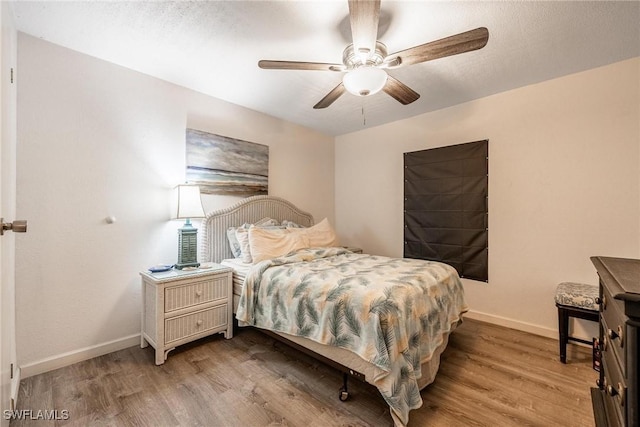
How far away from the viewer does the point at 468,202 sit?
10.3ft

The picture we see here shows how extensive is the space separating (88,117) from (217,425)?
2.48 m

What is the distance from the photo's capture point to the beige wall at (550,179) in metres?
2.33

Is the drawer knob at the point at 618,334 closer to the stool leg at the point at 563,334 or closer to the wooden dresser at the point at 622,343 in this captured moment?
the wooden dresser at the point at 622,343

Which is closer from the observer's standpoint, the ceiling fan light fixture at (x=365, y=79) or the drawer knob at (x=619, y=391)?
the drawer knob at (x=619, y=391)

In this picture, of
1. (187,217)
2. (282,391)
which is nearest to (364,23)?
(187,217)

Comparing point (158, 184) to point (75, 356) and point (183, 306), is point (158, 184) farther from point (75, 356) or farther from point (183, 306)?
point (75, 356)

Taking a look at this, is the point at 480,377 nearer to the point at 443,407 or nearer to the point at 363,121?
the point at 443,407

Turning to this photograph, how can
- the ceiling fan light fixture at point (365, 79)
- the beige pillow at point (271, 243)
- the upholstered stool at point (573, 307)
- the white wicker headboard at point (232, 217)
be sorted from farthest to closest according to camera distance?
the white wicker headboard at point (232, 217) → the beige pillow at point (271, 243) → the upholstered stool at point (573, 307) → the ceiling fan light fixture at point (365, 79)

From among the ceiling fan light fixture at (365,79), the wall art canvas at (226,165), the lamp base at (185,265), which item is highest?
the ceiling fan light fixture at (365,79)

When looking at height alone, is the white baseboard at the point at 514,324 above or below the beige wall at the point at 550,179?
below

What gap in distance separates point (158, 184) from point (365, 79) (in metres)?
2.13

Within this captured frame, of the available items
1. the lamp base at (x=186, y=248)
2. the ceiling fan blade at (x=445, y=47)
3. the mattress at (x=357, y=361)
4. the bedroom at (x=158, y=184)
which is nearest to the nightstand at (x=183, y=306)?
the lamp base at (x=186, y=248)

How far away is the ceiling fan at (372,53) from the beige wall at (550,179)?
Answer: 5.40 feet

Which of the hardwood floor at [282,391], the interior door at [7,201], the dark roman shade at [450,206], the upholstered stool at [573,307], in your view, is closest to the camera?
the interior door at [7,201]
